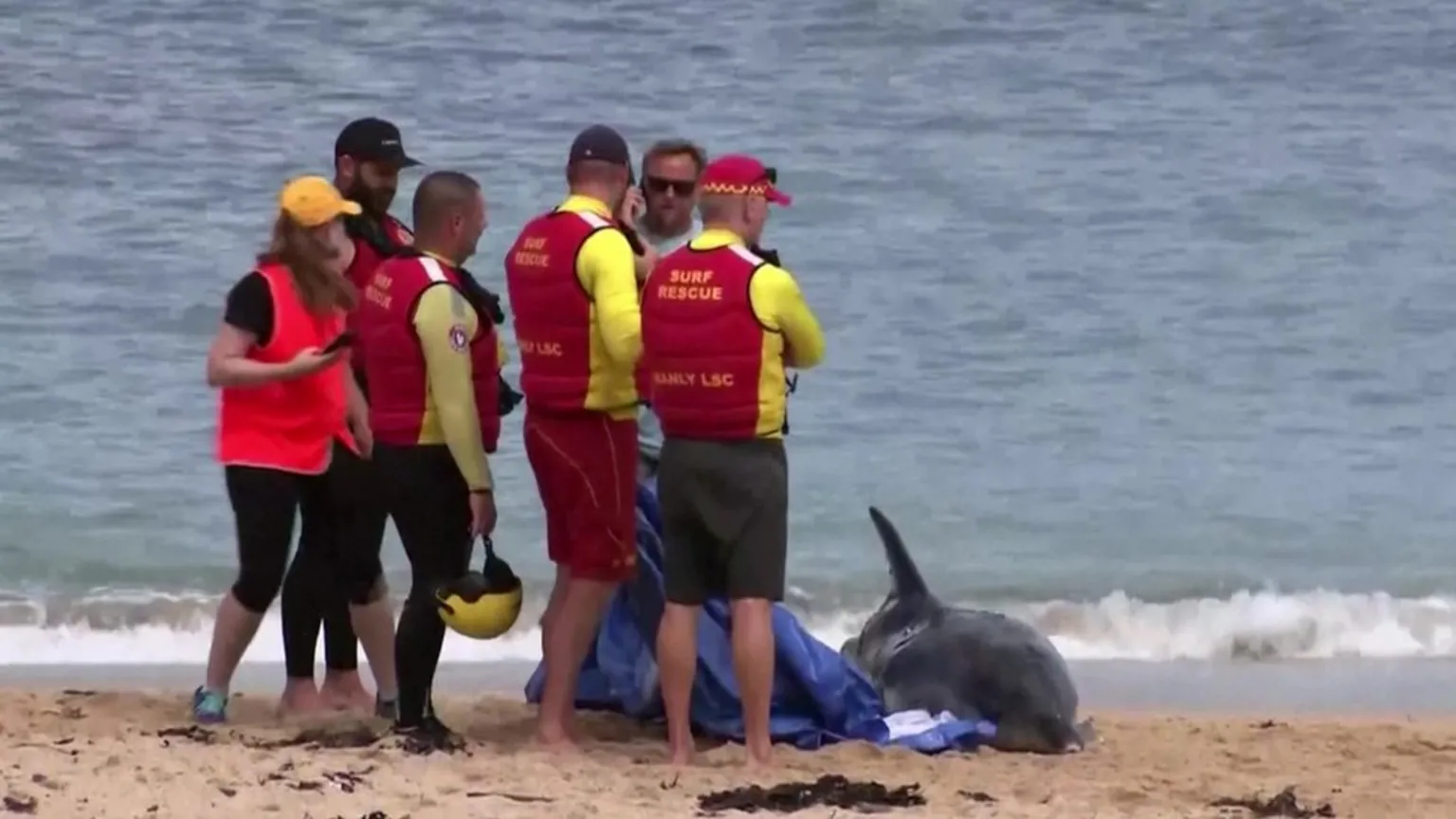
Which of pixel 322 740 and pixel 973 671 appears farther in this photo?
pixel 973 671


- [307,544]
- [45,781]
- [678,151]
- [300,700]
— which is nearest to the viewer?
[45,781]

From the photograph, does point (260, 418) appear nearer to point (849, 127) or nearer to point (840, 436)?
point (840, 436)

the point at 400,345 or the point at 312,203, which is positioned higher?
the point at 312,203

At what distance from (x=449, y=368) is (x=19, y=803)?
1.48 metres

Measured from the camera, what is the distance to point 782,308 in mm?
6102

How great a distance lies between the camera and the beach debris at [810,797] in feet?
18.9

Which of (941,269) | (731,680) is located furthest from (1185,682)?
(941,269)

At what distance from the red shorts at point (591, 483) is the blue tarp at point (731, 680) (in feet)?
1.18

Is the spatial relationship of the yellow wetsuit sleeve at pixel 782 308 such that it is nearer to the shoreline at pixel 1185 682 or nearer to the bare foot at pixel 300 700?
the bare foot at pixel 300 700

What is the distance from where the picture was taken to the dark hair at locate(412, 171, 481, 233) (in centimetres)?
620

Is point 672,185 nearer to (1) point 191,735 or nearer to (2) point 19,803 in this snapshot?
(1) point 191,735

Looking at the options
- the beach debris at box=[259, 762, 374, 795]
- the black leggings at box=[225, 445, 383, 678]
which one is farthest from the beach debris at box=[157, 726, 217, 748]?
the beach debris at box=[259, 762, 374, 795]

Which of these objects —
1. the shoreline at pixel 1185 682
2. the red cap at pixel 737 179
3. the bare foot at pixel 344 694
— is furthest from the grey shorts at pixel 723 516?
the shoreline at pixel 1185 682

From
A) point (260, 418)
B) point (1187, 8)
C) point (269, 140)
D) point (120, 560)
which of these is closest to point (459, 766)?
point (260, 418)
